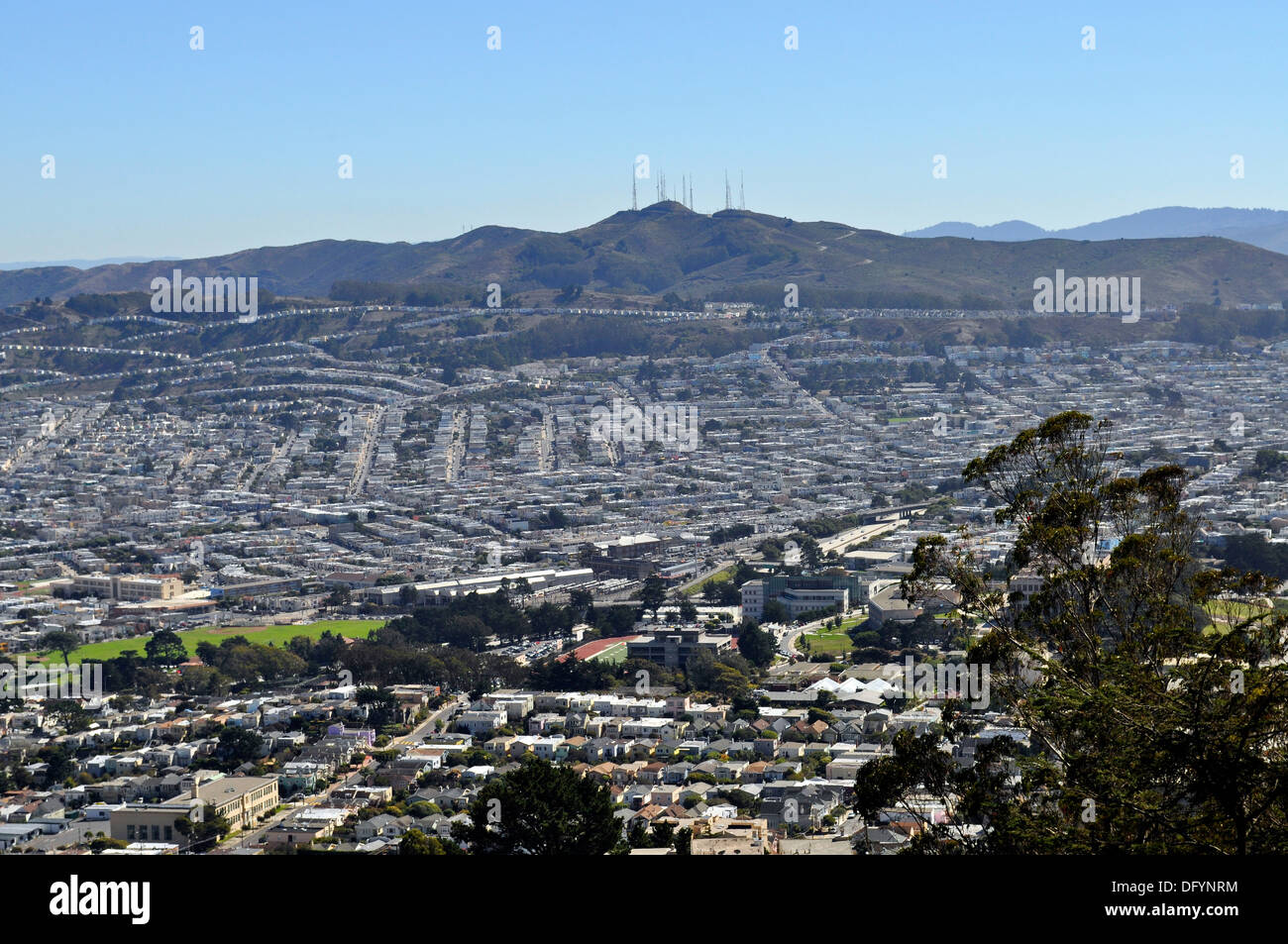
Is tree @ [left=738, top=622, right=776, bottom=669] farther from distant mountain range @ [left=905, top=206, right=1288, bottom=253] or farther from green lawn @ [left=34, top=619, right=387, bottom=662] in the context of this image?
distant mountain range @ [left=905, top=206, right=1288, bottom=253]

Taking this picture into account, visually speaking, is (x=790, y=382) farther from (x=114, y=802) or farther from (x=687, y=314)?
(x=114, y=802)

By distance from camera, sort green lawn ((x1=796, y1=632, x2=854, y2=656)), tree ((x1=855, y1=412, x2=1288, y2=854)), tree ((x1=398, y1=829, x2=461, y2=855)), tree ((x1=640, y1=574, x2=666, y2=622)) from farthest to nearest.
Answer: tree ((x1=640, y1=574, x2=666, y2=622))
green lawn ((x1=796, y1=632, x2=854, y2=656))
tree ((x1=398, y1=829, x2=461, y2=855))
tree ((x1=855, y1=412, x2=1288, y2=854))

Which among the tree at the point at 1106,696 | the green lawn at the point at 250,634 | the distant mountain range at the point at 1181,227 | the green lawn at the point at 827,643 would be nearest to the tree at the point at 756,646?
the green lawn at the point at 827,643

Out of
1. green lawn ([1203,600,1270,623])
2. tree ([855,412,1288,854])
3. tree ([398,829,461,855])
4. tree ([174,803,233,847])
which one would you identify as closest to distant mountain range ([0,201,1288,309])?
green lawn ([1203,600,1270,623])

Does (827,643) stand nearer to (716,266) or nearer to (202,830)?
(202,830)

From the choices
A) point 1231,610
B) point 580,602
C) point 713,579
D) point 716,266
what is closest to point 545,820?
point 1231,610
